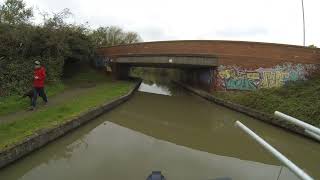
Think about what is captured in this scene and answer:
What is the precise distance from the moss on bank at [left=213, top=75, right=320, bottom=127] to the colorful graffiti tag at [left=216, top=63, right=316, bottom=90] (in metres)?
1.38

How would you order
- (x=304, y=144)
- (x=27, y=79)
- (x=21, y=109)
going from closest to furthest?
(x=304, y=144)
(x=21, y=109)
(x=27, y=79)

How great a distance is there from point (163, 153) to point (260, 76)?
1586cm

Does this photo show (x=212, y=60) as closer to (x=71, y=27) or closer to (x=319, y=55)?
(x=319, y=55)

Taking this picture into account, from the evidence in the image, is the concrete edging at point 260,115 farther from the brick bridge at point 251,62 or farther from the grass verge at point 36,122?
the grass verge at point 36,122

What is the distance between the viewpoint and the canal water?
768cm

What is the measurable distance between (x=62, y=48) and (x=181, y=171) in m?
17.5

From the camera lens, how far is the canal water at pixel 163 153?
25.2ft

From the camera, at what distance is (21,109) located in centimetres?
1283

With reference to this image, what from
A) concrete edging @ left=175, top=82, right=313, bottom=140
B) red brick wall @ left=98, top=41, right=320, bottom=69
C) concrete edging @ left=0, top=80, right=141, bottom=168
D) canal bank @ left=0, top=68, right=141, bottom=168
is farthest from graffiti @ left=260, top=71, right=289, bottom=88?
concrete edging @ left=0, top=80, right=141, bottom=168

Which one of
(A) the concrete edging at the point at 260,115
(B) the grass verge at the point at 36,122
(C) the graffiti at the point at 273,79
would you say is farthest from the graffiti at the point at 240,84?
(B) the grass verge at the point at 36,122

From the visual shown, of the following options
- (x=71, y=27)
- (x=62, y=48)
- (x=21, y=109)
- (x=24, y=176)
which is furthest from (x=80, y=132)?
(x=71, y=27)

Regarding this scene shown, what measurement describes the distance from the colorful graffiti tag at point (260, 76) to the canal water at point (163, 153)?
916 cm

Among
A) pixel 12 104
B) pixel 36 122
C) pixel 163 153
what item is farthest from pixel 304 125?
pixel 12 104

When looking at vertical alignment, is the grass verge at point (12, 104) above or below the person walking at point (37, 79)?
below
